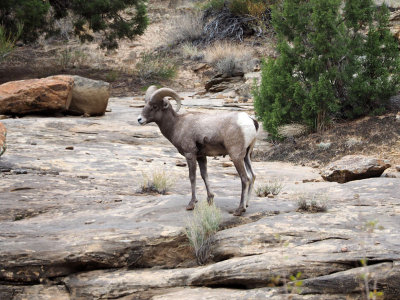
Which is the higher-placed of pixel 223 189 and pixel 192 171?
pixel 192 171

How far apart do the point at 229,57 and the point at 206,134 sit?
54.2 feet

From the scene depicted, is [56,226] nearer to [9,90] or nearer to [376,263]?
[376,263]

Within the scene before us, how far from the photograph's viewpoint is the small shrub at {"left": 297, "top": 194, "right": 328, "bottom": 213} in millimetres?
5793

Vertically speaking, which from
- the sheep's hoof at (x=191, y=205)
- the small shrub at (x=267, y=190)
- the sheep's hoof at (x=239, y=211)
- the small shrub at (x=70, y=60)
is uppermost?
the sheep's hoof at (x=239, y=211)

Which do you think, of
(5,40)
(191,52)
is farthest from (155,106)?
(191,52)

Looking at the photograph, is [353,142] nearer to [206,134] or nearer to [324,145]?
[324,145]

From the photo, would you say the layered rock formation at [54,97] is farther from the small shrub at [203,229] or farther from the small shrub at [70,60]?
the small shrub at [70,60]

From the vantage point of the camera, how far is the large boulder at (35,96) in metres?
12.9

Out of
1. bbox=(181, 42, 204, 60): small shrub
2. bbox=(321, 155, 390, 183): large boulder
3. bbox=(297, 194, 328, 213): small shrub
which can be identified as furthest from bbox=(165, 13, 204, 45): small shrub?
bbox=(297, 194, 328, 213): small shrub

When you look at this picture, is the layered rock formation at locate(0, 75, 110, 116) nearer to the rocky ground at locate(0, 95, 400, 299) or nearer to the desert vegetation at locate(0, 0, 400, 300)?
the desert vegetation at locate(0, 0, 400, 300)

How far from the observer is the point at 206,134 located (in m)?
5.79

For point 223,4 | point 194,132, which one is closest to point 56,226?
point 194,132

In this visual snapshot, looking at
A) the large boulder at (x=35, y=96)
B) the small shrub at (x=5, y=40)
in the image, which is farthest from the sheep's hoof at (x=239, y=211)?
the small shrub at (x=5, y=40)

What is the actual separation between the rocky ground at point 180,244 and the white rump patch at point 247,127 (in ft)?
2.97
